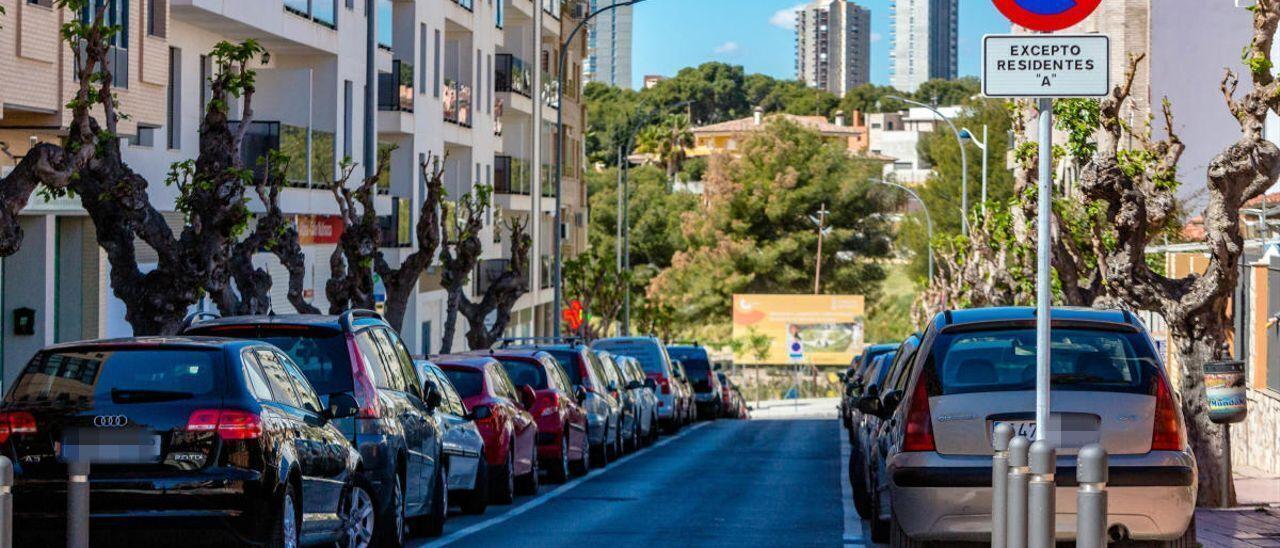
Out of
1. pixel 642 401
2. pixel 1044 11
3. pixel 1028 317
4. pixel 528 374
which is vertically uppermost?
pixel 1044 11

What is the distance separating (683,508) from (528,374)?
4364 millimetres

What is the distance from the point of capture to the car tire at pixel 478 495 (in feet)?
56.4

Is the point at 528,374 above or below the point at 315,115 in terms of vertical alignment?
below

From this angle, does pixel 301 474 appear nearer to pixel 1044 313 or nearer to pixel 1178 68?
pixel 1044 313

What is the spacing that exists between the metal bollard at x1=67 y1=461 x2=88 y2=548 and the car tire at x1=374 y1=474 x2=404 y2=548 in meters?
4.13

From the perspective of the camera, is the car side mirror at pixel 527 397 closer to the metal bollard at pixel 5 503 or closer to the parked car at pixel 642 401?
the parked car at pixel 642 401

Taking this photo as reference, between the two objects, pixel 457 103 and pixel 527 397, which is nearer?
pixel 527 397

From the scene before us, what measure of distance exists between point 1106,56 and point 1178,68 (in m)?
30.5

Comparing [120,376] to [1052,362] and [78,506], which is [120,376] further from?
[1052,362]

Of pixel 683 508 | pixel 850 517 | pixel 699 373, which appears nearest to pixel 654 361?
pixel 699 373

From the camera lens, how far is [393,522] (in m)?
13.0

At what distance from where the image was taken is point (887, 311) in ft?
322

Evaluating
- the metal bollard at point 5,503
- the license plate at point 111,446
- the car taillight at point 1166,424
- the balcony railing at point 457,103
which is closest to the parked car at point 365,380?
the license plate at point 111,446

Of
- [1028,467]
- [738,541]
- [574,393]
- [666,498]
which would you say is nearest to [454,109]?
[574,393]
